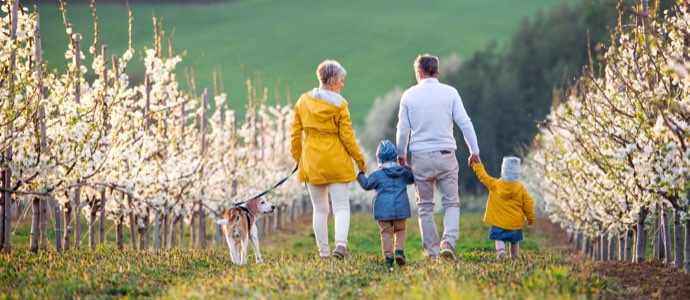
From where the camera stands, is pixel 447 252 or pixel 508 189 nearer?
pixel 447 252

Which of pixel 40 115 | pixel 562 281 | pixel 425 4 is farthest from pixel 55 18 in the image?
pixel 562 281

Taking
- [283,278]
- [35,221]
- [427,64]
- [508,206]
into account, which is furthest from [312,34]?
[283,278]

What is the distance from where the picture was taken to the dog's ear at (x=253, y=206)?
11562mm

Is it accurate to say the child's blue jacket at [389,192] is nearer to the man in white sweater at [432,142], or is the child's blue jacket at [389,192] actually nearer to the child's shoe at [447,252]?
the man in white sweater at [432,142]

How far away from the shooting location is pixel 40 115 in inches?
543

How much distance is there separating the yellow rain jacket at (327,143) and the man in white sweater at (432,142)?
27.8 inches

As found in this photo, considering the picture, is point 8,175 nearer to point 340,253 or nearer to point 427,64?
point 340,253

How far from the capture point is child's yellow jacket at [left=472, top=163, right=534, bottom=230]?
12.2 m

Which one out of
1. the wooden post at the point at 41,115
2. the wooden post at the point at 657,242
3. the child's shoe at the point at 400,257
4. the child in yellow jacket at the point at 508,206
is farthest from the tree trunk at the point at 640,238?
the wooden post at the point at 41,115

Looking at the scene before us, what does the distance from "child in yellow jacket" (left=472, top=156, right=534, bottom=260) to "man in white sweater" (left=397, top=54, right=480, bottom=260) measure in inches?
29.4

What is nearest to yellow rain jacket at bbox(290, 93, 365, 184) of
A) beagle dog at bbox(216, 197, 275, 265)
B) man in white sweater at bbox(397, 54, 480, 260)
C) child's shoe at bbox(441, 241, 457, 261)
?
man in white sweater at bbox(397, 54, 480, 260)

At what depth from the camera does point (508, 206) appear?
12328 mm

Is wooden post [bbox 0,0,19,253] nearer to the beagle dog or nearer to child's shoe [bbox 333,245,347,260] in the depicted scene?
the beagle dog

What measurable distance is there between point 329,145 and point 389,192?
0.97 metres
